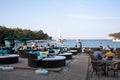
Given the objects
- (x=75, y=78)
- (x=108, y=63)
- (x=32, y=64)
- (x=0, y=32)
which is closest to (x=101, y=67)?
(x=108, y=63)

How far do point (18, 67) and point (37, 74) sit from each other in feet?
8.01

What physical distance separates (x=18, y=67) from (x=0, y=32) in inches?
2151

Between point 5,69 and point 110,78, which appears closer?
point 110,78

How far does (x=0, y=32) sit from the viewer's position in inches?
2574

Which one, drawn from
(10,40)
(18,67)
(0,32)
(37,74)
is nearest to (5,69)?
(18,67)

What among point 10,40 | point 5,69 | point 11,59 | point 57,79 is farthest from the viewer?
point 10,40

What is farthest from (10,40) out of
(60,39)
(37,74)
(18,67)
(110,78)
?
(110,78)

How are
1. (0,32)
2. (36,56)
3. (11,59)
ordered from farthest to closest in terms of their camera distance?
(0,32), (11,59), (36,56)

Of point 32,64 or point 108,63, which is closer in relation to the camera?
point 108,63

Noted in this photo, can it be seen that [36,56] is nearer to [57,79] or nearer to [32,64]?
[32,64]

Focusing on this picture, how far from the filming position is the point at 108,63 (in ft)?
35.7

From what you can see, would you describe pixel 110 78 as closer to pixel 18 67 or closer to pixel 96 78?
pixel 96 78

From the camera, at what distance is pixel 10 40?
31172 mm

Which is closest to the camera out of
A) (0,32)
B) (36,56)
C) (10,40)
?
(36,56)
